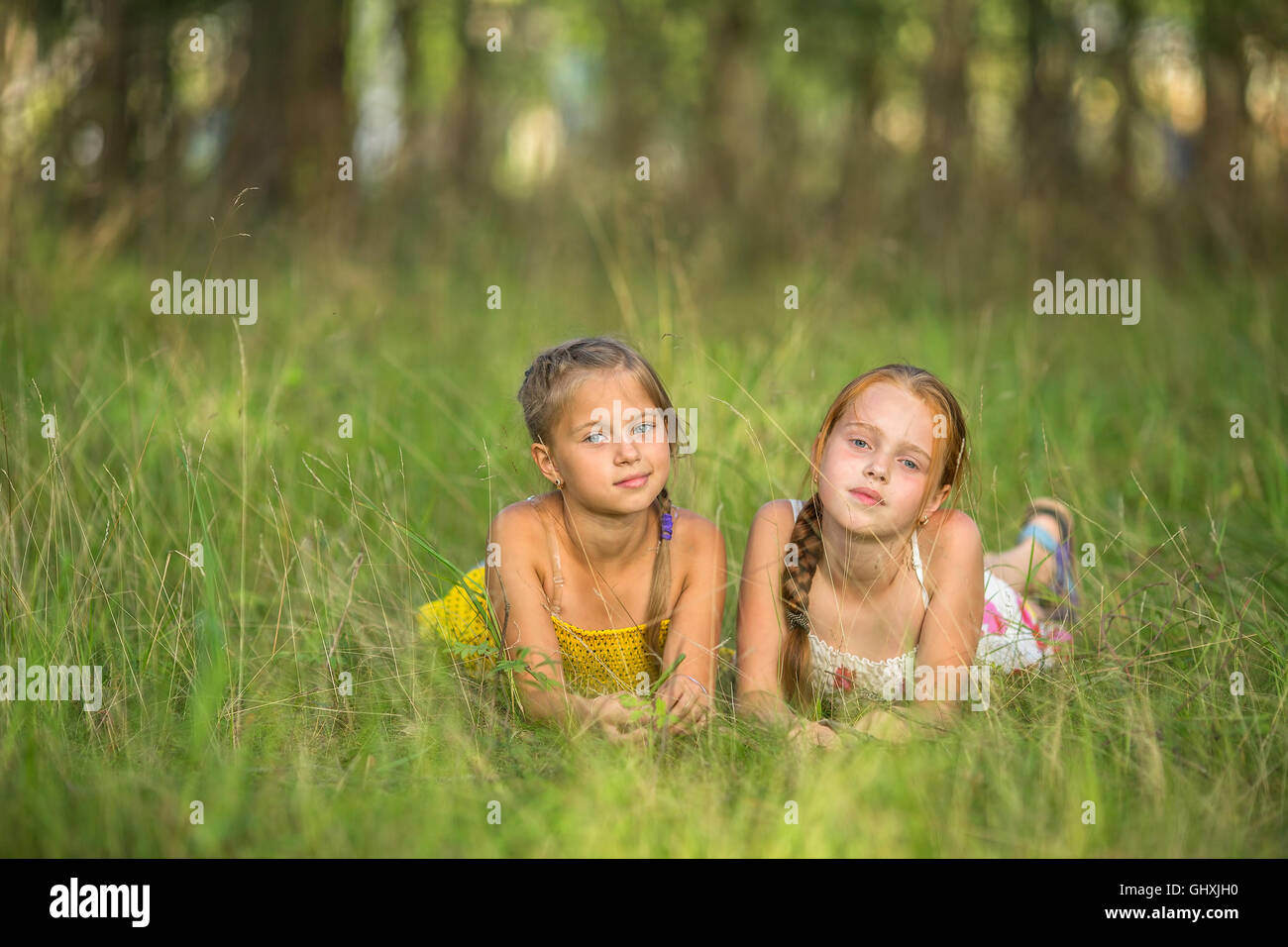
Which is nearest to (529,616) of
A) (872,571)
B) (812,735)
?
(812,735)

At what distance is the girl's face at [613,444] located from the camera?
2.45 m

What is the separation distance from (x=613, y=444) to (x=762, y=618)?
486 millimetres

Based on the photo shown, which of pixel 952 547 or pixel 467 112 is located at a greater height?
pixel 467 112

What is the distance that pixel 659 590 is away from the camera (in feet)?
8.64

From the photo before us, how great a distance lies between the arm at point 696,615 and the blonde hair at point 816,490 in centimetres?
15

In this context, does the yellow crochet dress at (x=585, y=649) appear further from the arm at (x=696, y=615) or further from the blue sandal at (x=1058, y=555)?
the blue sandal at (x=1058, y=555)

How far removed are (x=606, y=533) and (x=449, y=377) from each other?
2032 mm

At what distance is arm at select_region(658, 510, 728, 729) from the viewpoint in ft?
8.11

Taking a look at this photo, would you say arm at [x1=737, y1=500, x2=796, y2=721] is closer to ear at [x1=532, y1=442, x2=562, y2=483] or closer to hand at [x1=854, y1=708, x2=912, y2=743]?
hand at [x1=854, y1=708, x2=912, y2=743]

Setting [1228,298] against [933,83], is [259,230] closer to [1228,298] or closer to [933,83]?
[933,83]

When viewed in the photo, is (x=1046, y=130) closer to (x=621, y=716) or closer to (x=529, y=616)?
(x=529, y=616)

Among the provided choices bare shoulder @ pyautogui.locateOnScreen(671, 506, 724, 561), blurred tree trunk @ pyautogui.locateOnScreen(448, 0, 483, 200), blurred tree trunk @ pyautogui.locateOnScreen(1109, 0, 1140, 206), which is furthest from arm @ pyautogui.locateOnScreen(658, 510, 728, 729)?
blurred tree trunk @ pyautogui.locateOnScreen(448, 0, 483, 200)

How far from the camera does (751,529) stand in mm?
2621
